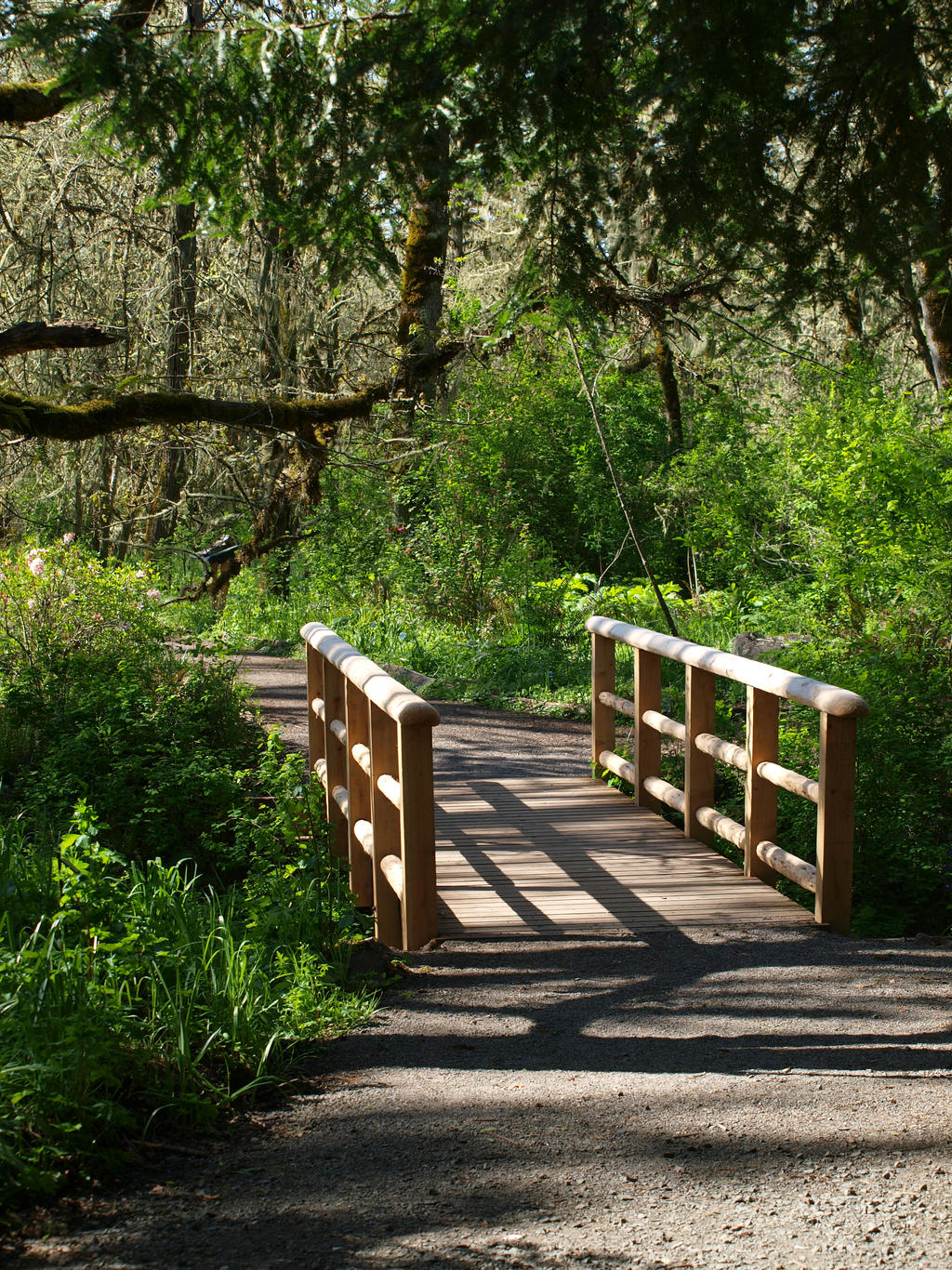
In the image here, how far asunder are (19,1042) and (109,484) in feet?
49.4

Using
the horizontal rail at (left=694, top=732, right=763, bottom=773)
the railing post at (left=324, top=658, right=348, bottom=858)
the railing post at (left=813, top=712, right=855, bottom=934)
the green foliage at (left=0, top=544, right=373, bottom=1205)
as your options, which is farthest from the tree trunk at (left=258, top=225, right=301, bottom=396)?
the railing post at (left=813, top=712, right=855, bottom=934)

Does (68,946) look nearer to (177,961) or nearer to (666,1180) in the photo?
(177,961)

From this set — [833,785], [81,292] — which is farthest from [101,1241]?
[81,292]

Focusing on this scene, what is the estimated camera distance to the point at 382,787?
4.74 meters

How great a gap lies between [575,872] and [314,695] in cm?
193

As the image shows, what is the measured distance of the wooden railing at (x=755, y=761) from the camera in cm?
468

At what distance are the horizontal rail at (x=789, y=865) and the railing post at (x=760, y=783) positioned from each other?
7cm

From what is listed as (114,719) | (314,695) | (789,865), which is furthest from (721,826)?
(114,719)

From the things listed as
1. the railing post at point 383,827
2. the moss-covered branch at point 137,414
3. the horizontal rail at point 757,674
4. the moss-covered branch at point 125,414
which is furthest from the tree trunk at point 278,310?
the railing post at point 383,827

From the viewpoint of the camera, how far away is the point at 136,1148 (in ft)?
8.90

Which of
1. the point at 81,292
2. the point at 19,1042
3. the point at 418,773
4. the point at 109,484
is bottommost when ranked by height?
the point at 19,1042

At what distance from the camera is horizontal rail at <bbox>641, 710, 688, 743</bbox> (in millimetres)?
6113

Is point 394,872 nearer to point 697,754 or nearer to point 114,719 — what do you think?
point 697,754

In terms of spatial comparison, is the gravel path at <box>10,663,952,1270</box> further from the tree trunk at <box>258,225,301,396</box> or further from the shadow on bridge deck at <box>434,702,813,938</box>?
the tree trunk at <box>258,225,301,396</box>
